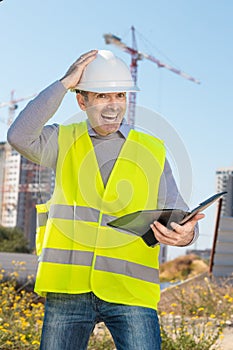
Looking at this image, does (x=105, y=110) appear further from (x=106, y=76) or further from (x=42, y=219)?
(x=42, y=219)

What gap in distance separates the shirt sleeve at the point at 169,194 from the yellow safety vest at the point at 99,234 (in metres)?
0.03

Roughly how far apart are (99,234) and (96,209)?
0.09 meters

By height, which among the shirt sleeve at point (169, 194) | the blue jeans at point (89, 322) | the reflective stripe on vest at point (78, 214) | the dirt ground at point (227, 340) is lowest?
the dirt ground at point (227, 340)

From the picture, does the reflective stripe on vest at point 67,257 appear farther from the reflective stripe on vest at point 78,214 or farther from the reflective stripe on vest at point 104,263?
the reflective stripe on vest at point 78,214

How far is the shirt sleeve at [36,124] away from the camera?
2.59 meters

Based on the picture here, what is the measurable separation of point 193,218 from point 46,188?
65 centimetres

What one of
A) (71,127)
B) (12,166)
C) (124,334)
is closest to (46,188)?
(71,127)

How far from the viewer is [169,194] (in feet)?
8.75

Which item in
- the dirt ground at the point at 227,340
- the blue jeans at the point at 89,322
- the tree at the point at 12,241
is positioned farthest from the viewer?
the tree at the point at 12,241

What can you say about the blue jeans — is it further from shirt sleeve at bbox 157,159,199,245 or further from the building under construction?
the building under construction

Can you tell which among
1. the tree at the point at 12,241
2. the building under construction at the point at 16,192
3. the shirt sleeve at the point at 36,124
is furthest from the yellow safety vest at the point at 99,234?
the building under construction at the point at 16,192

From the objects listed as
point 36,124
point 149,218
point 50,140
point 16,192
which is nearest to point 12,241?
point 50,140

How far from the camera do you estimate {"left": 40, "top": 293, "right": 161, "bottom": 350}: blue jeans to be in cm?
258

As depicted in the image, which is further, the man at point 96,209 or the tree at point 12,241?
the tree at point 12,241
